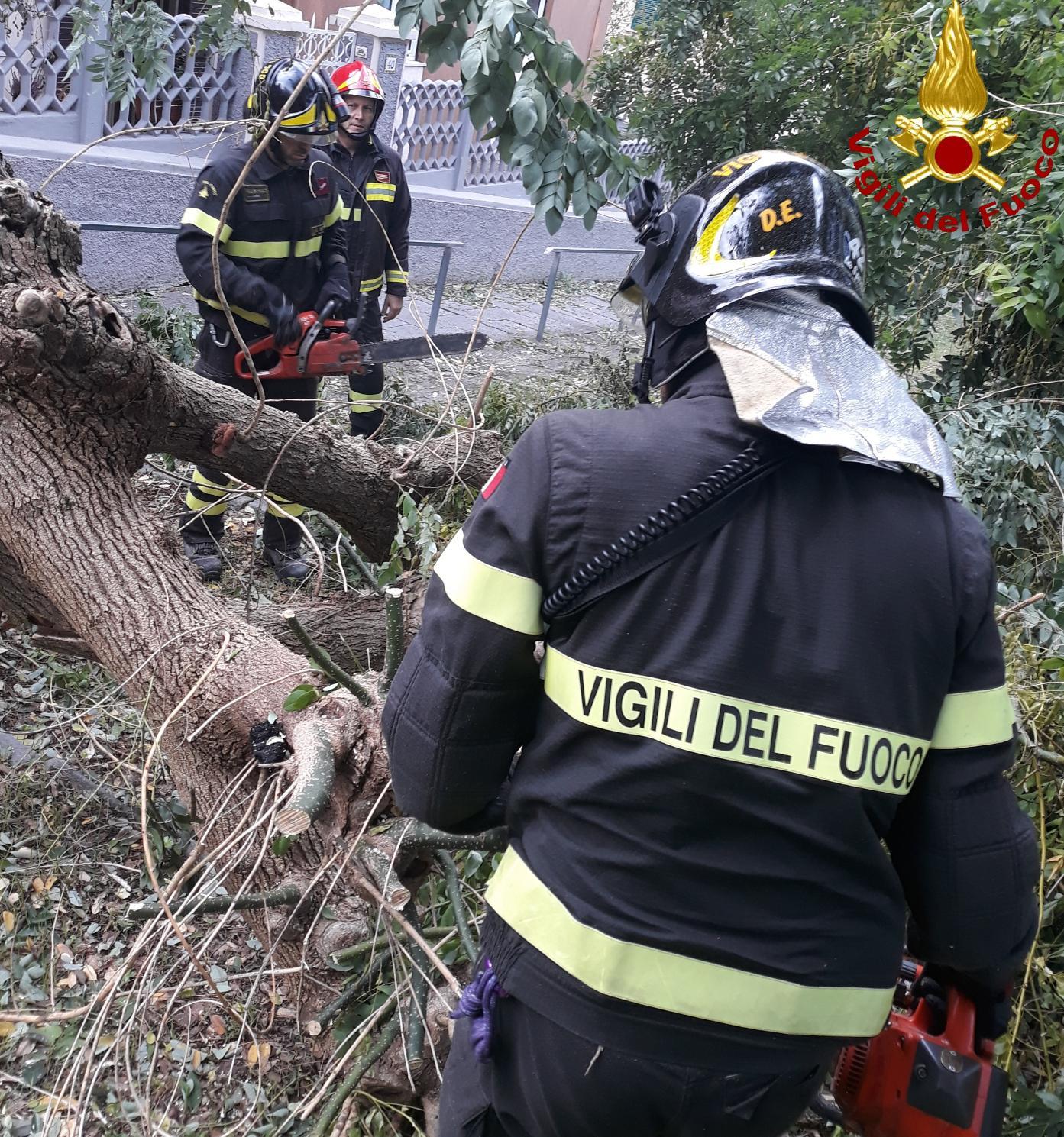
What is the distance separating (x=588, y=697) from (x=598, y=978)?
36cm

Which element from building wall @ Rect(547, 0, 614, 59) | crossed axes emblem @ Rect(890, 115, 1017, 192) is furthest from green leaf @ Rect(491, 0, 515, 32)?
building wall @ Rect(547, 0, 614, 59)

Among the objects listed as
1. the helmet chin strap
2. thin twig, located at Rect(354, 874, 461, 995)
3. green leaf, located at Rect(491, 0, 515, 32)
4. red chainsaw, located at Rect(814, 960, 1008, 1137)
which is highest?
green leaf, located at Rect(491, 0, 515, 32)

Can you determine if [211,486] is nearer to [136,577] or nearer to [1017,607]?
[136,577]

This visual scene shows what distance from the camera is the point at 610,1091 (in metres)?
1.34

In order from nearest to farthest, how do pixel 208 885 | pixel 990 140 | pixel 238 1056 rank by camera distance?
pixel 208 885 < pixel 238 1056 < pixel 990 140

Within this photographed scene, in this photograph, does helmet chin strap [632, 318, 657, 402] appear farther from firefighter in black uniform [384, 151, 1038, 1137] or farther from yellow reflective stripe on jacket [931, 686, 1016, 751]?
yellow reflective stripe on jacket [931, 686, 1016, 751]

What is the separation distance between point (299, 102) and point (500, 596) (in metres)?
3.93

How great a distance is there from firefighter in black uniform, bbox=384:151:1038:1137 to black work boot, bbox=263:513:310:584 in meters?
3.43

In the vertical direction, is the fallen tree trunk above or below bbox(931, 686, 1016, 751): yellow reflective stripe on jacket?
below

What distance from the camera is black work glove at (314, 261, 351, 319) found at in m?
5.04

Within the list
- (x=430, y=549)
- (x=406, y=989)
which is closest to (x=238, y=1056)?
(x=406, y=989)

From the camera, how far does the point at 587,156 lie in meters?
3.16

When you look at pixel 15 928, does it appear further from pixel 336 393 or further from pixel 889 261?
pixel 336 393

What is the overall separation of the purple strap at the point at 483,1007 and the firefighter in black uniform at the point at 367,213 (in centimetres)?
433
